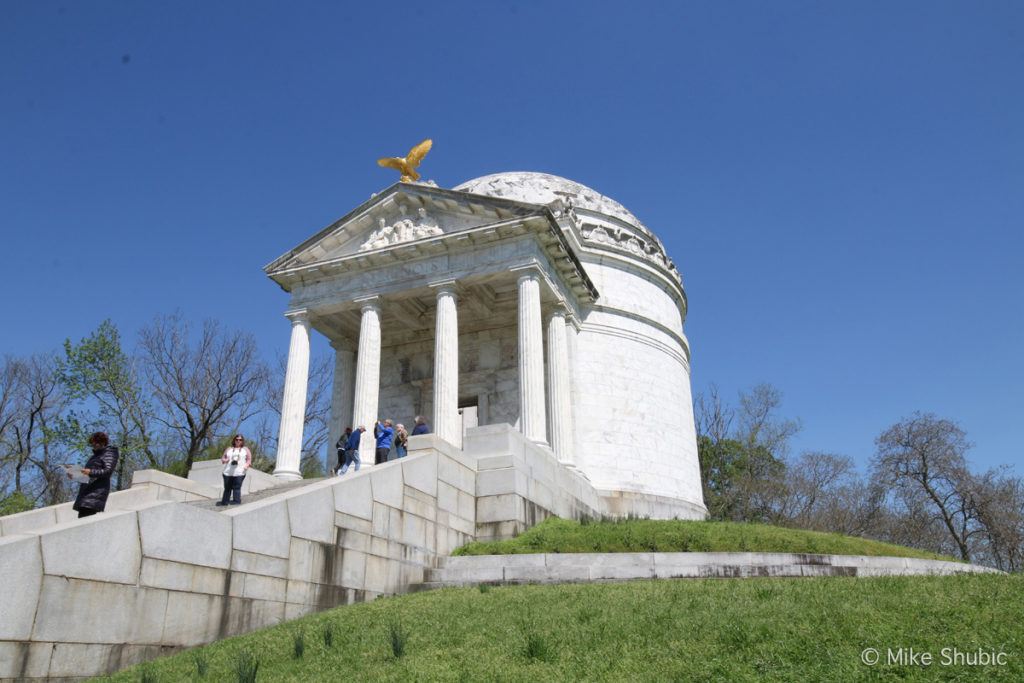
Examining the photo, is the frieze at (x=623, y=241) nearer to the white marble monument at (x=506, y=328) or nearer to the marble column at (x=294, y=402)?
the white marble monument at (x=506, y=328)

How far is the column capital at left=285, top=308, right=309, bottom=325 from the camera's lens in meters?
25.6

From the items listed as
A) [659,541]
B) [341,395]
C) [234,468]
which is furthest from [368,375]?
[659,541]

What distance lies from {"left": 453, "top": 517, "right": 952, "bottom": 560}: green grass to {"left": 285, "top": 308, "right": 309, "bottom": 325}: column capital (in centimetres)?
1305

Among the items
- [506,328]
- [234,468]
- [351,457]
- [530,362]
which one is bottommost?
[234,468]

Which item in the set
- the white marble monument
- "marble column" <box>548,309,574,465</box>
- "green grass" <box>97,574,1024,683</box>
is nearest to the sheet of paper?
→ "green grass" <box>97,574,1024,683</box>

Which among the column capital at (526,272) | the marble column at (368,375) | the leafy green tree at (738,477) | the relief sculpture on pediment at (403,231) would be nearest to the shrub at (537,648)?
the marble column at (368,375)

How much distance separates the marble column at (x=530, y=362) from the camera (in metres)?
21.9

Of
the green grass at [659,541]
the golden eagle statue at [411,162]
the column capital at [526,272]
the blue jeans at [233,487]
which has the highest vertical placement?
the golden eagle statue at [411,162]

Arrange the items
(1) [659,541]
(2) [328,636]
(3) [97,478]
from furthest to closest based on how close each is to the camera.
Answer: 1. (1) [659,541]
2. (3) [97,478]
3. (2) [328,636]

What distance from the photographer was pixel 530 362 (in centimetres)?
→ 2244

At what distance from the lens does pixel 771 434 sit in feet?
166

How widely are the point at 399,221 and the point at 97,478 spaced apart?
16.2 m

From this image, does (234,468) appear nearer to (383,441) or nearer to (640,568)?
(383,441)

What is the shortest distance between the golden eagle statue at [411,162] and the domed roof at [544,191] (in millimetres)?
4526
